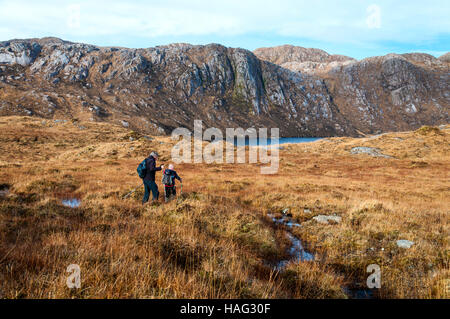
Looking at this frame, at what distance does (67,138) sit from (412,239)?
63.1m

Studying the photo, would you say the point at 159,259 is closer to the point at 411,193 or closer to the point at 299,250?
the point at 299,250

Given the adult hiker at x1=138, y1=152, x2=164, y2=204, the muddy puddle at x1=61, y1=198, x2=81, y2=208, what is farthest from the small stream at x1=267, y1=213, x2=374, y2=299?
the muddy puddle at x1=61, y1=198, x2=81, y2=208

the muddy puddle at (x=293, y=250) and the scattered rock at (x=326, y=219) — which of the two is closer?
the muddy puddle at (x=293, y=250)

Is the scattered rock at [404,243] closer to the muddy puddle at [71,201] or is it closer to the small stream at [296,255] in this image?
the small stream at [296,255]

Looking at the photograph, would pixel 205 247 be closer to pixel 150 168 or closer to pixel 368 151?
pixel 150 168

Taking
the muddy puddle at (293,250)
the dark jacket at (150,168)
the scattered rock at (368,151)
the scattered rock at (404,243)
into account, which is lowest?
the muddy puddle at (293,250)

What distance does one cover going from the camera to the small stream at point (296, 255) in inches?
214

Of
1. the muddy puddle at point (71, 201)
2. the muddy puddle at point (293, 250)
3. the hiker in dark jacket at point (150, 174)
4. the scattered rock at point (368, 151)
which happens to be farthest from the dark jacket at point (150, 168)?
the scattered rock at point (368, 151)

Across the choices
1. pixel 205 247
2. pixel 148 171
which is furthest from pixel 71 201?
pixel 205 247

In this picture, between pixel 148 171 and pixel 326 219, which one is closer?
pixel 326 219

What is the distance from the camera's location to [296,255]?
7.39 m

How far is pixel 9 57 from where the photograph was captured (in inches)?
5650

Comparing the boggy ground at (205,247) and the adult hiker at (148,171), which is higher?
the adult hiker at (148,171)
